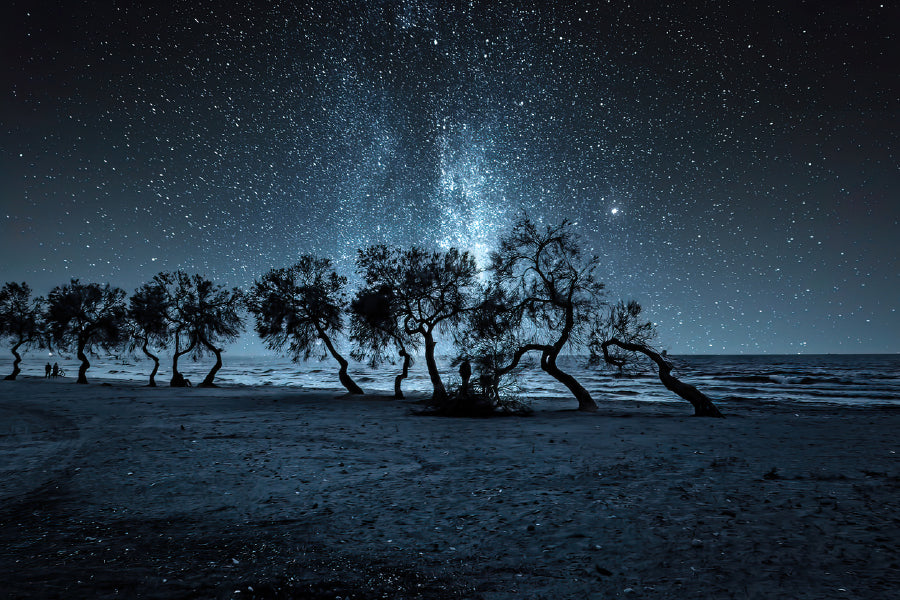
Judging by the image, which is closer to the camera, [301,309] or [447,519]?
[447,519]

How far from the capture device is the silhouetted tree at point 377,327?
3020cm

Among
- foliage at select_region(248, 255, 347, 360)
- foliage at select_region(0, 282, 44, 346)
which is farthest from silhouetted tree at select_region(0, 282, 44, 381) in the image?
foliage at select_region(248, 255, 347, 360)

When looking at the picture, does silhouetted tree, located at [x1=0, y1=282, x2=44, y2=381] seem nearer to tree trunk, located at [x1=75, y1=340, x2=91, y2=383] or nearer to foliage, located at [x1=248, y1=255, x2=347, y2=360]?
tree trunk, located at [x1=75, y1=340, x2=91, y2=383]

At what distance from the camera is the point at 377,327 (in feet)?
104

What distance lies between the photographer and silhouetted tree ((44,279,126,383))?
4797 centimetres

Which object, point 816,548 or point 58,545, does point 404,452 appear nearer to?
point 58,545

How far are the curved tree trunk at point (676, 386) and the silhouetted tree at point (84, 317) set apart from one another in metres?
50.2

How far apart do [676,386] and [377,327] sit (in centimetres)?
1902

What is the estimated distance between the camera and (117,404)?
2341 cm

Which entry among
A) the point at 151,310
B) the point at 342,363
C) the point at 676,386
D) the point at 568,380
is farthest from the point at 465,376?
the point at 151,310

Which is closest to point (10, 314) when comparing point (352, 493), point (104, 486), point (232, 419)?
point (232, 419)

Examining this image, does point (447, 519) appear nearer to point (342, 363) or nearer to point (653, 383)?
point (342, 363)

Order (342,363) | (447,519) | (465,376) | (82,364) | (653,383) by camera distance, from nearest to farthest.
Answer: (447,519) < (465,376) < (342,363) < (82,364) < (653,383)

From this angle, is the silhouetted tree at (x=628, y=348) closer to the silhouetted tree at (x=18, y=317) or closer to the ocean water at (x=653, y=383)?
the ocean water at (x=653, y=383)
